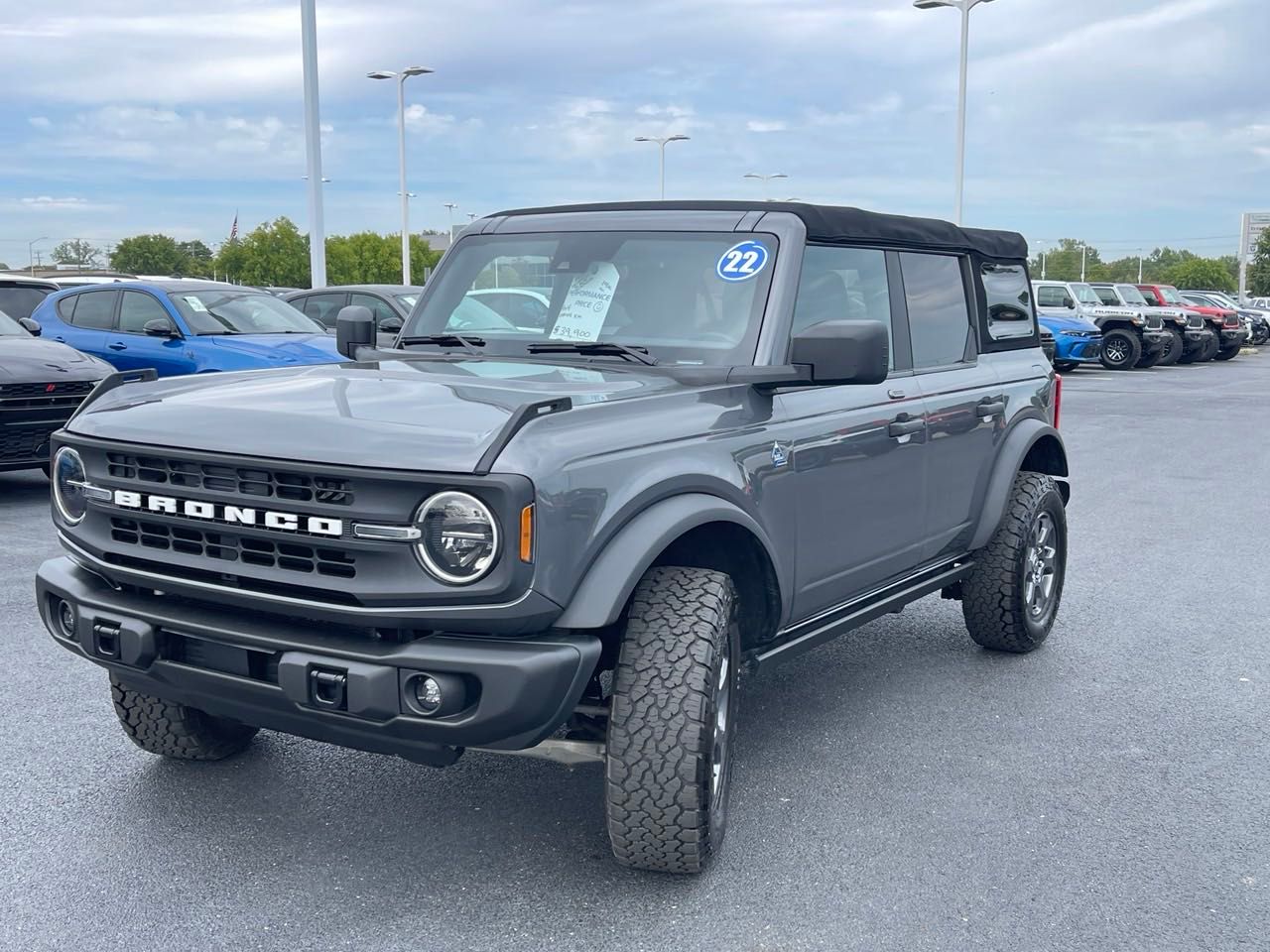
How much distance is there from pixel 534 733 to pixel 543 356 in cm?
155

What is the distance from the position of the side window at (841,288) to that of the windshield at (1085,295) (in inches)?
1113

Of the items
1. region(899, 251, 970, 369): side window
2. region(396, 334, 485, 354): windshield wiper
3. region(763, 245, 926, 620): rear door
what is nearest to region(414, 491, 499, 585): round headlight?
region(763, 245, 926, 620): rear door

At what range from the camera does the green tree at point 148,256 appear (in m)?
107

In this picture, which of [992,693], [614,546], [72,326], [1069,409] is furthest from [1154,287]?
[614,546]

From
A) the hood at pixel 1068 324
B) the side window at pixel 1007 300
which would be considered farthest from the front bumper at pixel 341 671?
the hood at pixel 1068 324

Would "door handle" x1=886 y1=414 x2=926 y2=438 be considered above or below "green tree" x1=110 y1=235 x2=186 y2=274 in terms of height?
below

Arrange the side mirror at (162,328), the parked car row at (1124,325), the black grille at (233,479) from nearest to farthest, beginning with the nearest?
the black grille at (233,479) → the side mirror at (162,328) → the parked car row at (1124,325)

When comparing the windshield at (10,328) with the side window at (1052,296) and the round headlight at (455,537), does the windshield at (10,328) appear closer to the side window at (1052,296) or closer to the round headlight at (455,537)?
the round headlight at (455,537)

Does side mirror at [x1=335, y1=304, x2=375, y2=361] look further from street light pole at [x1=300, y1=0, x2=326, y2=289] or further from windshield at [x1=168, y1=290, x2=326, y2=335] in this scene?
street light pole at [x1=300, y1=0, x2=326, y2=289]

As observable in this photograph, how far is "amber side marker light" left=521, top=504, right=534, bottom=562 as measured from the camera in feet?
9.78

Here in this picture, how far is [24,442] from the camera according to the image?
30.0 feet

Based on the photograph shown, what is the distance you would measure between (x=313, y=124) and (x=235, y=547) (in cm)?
1905

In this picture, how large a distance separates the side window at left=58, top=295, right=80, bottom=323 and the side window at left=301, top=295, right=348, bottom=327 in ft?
10.9

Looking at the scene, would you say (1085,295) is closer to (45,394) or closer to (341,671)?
(45,394)
